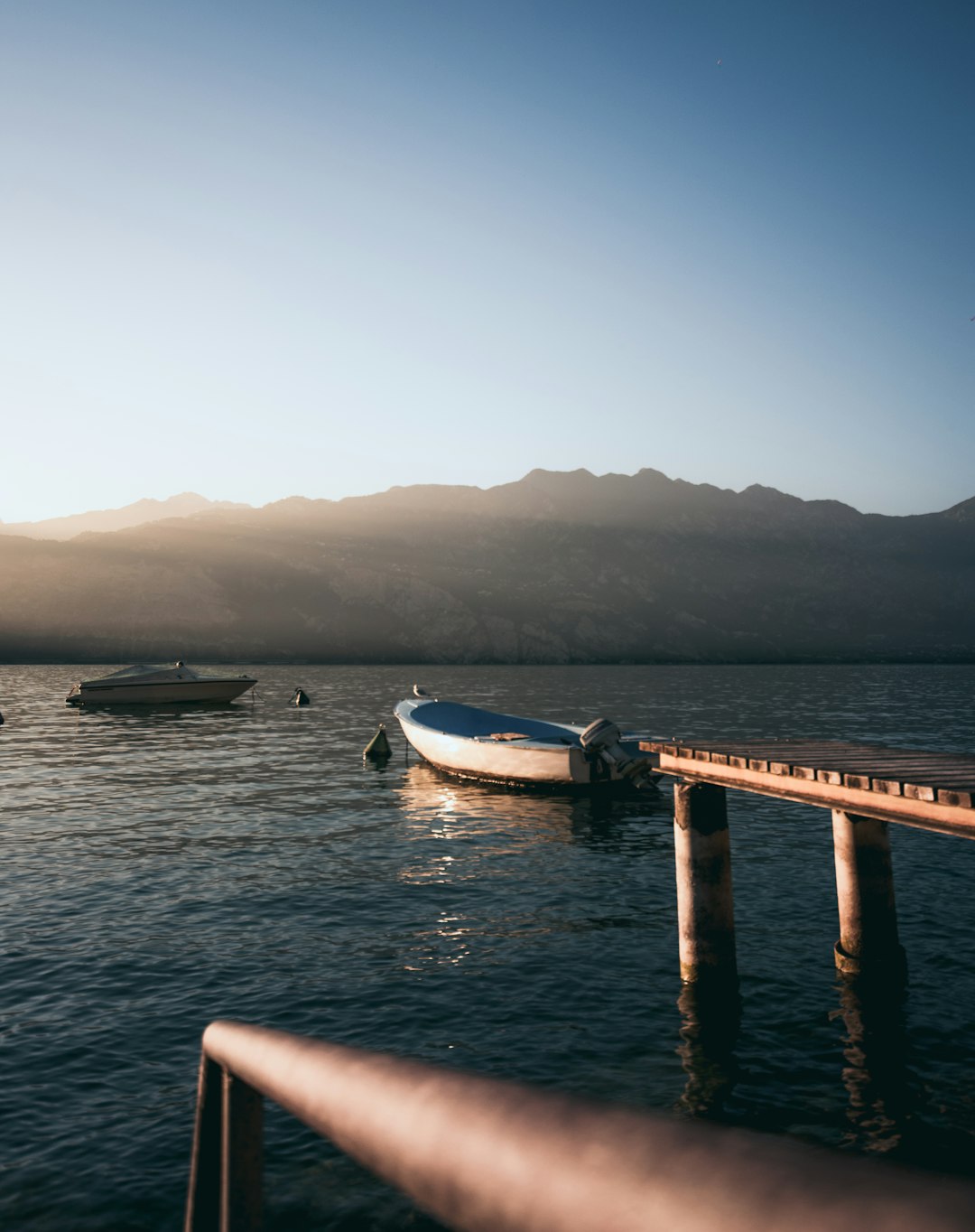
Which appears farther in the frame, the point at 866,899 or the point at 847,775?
the point at 866,899

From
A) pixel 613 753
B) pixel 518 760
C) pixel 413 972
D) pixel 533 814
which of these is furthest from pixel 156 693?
pixel 413 972

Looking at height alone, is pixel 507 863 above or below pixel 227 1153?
below

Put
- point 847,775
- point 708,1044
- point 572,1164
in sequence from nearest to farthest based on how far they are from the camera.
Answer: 1. point 572,1164
2. point 847,775
3. point 708,1044

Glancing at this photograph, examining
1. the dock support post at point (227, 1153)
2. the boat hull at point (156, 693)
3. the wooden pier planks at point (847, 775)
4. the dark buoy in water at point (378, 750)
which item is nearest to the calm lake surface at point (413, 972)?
the wooden pier planks at point (847, 775)

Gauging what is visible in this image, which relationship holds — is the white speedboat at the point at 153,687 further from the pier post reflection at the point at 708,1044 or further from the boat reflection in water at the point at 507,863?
Answer: the pier post reflection at the point at 708,1044

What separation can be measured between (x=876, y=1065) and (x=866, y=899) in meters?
2.96

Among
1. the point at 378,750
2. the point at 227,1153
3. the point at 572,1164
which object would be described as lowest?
the point at 378,750

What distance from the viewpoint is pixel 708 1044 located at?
1166cm

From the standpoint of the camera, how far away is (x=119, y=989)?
13.2 meters

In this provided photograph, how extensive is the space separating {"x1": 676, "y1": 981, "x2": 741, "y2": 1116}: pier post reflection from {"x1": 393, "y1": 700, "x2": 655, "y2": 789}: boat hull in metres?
Answer: 16.0

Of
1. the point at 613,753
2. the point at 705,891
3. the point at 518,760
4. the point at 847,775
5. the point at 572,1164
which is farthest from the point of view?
the point at 518,760

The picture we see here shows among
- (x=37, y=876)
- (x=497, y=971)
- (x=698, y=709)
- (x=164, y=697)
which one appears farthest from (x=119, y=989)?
(x=698, y=709)

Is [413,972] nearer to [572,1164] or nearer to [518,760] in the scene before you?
[572,1164]

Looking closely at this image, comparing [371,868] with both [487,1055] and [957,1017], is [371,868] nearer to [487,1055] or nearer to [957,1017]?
[487,1055]
